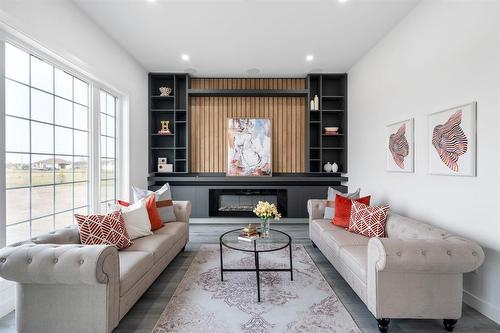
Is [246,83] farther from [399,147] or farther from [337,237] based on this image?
[337,237]

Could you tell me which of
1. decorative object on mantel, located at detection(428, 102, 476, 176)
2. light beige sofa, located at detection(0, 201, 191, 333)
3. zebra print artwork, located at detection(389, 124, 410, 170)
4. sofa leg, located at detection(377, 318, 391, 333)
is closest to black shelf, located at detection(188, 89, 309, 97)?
zebra print artwork, located at detection(389, 124, 410, 170)

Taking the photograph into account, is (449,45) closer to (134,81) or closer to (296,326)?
(296,326)

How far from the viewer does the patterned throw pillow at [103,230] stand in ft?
6.82

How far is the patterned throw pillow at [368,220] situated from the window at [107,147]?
11.3 ft

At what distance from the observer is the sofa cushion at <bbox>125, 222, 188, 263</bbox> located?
229 cm

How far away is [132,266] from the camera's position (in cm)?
190

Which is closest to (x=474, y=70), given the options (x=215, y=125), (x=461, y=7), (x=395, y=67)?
(x=461, y=7)

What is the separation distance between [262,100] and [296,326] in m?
4.09

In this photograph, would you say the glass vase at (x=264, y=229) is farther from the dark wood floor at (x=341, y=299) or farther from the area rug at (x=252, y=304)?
the dark wood floor at (x=341, y=299)

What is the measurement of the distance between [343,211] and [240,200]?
2399 millimetres

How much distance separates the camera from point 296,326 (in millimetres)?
1812

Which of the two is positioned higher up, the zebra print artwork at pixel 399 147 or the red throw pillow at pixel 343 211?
the zebra print artwork at pixel 399 147

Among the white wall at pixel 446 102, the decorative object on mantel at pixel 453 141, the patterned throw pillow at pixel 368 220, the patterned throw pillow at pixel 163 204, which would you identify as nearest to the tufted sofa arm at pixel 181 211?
the patterned throw pillow at pixel 163 204

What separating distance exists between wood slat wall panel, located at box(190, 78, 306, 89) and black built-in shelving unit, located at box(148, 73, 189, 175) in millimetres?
343
